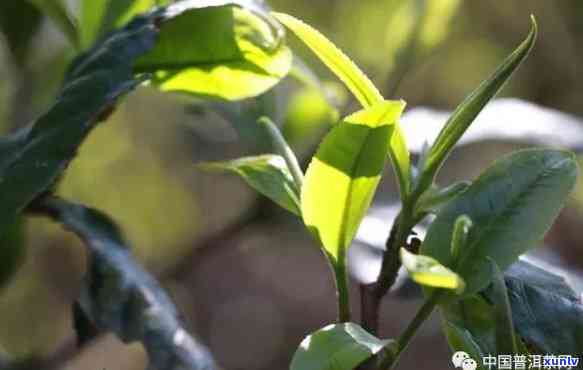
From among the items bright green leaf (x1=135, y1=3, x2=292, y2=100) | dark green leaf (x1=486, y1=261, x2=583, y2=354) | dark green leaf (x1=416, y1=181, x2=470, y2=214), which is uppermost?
bright green leaf (x1=135, y1=3, x2=292, y2=100)

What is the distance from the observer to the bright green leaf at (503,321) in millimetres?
578

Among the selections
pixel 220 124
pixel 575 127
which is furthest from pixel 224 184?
pixel 575 127

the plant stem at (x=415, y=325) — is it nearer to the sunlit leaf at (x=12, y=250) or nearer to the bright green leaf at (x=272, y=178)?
the bright green leaf at (x=272, y=178)

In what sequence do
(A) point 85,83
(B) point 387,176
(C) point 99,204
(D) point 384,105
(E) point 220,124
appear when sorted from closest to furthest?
1. (D) point 384,105
2. (A) point 85,83
3. (E) point 220,124
4. (C) point 99,204
5. (B) point 387,176

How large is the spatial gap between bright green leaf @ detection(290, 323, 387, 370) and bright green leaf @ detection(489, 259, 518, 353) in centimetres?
6

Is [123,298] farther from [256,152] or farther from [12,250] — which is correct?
[256,152]

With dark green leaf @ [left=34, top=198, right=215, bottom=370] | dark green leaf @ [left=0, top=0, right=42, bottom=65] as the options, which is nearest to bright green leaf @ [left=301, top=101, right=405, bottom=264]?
dark green leaf @ [left=34, top=198, right=215, bottom=370]

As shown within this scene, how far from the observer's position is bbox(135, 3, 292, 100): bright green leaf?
795 millimetres

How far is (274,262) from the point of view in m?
2.48

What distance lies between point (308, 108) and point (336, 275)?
550 mm

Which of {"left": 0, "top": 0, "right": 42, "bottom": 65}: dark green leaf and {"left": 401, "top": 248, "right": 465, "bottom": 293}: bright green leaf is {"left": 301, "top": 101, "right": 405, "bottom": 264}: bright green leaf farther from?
{"left": 0, "top": 0, "right": 42, "bottom": 65}: dark green leaf

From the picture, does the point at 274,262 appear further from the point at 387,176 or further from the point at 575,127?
the point at 575,127

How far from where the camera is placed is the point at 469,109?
622 mm

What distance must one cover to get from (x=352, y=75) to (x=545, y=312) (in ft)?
0.59
